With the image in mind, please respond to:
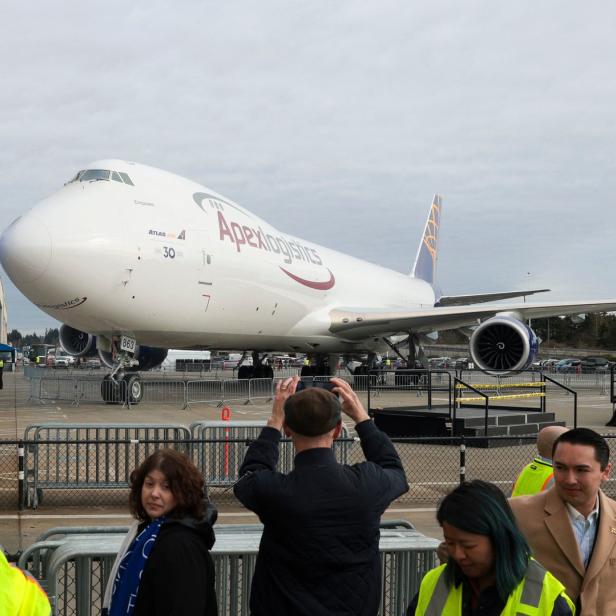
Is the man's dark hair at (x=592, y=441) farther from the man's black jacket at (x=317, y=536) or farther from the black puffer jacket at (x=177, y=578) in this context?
the black puffer jacket at (x=177, y=578)

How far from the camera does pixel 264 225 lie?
835 inches

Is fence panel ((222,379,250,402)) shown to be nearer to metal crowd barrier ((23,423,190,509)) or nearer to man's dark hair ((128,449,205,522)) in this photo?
metal crowd barrier ((23,423,190,509))

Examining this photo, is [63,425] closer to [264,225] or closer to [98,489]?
[98,489]

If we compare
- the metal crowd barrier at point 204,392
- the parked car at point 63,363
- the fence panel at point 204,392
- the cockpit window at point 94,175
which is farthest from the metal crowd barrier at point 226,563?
the parked car at point 63,363

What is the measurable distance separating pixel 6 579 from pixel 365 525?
4.31 ft

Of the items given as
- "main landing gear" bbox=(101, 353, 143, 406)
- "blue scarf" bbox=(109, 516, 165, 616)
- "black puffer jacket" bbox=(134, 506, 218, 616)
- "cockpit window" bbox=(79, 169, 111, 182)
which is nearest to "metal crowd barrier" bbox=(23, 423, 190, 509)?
"blue scarf" bbox=(109, 516, 165, 616)

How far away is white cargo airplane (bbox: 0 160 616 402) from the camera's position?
15000 mm

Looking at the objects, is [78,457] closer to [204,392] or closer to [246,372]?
[204,392]

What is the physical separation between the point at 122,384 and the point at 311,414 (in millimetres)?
15415

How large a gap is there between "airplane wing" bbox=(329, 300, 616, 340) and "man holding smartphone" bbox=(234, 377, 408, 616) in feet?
69.1

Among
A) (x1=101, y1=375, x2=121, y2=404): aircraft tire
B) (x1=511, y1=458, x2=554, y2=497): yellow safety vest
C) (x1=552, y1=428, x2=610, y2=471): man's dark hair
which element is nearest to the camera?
(x1=552, y1=428, x2=610, y2=471): man's dark hair

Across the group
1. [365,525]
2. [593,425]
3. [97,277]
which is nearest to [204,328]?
[97,277]

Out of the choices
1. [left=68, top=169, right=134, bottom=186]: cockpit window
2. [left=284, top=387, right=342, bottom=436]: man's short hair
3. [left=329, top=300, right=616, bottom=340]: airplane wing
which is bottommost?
[left=284, top=387, right=342, bottom=436]: man's short hair

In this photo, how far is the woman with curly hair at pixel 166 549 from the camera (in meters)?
2.43
